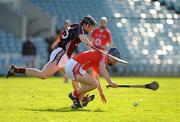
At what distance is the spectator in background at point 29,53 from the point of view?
33.7 m

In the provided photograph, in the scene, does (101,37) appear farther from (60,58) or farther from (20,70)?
(60,58)

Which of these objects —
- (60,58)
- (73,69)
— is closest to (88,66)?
(73,69)

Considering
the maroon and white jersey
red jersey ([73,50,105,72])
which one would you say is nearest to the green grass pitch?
red jersey ([73,50,105,72])

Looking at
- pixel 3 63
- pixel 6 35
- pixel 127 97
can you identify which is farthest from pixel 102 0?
pixel 127 97

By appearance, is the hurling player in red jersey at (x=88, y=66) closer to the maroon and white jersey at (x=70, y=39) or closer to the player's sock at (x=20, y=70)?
the maroon and white jersey at (x=70, y=39)

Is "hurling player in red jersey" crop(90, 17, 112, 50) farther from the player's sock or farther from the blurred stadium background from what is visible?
the player's sock

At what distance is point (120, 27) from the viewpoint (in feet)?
134

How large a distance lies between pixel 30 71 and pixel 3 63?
18.1 metres

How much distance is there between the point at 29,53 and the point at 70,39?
18994 mm

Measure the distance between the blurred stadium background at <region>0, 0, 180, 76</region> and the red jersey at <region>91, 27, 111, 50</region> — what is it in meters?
8.65

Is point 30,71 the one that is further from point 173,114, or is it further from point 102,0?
point 102,0

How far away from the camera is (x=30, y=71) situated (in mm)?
15641

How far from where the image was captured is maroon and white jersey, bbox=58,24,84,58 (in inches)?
584

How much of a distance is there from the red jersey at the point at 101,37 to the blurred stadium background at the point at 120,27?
8.65 meters
